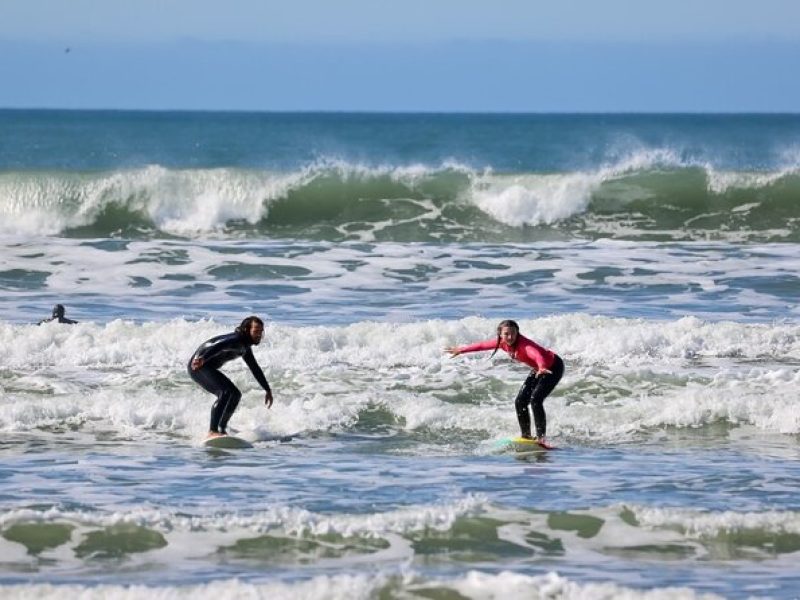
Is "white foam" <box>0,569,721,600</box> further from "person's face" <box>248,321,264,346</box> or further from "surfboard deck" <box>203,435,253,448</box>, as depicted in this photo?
"person's face" <box>248,321,264,346</box>

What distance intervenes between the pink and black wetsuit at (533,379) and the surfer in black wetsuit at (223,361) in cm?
211

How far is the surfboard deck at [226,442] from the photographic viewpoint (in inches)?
560

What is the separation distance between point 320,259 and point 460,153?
49.3 m

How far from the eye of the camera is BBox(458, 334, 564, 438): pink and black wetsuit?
47.0 feet

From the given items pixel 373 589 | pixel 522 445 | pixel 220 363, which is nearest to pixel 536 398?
pixel 522 445

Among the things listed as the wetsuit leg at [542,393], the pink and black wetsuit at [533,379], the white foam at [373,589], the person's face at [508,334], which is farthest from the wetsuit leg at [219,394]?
the white foam at [373,589]

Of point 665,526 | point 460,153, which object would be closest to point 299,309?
point 665,526

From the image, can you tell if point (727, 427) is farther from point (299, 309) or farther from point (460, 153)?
point (460, 153)

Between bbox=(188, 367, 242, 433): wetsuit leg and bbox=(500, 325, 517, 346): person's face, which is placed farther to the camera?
bbox=(188, 367, 242, 433): wetsuit leg

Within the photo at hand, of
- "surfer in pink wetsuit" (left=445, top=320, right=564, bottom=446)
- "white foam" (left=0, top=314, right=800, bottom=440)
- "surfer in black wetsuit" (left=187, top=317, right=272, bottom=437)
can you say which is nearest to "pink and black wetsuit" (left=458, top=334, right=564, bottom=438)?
"surfer in pink wetsuit" (left=445, top=320, right=564, bottom=446)

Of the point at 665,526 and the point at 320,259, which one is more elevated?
the point at 320,259

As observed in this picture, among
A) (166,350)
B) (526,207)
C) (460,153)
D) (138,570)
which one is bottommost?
(138,570)

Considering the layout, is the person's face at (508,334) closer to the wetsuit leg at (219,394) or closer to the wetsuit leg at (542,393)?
the wetsuit leg at (542,393)

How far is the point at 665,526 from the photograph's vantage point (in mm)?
10797
